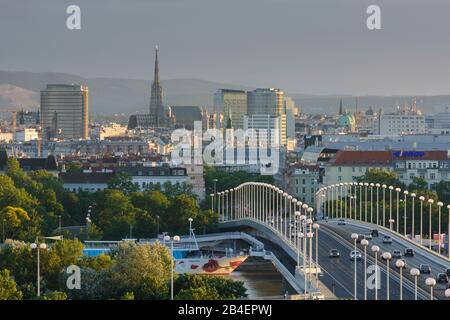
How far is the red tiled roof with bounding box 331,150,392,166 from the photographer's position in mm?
66938

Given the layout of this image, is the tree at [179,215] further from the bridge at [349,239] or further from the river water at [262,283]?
the river water at [262,283]

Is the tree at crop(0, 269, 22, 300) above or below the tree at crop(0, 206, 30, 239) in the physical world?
above

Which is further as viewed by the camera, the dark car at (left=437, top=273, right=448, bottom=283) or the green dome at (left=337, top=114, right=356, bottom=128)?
the green dome at (left=337, top=114, right=356, bottom=128)

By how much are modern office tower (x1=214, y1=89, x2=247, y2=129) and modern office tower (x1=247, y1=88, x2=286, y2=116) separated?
1081 millimetres

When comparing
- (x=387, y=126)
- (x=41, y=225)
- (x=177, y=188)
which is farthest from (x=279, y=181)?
(x=387, y=126)

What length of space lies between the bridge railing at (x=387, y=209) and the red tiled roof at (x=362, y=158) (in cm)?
662

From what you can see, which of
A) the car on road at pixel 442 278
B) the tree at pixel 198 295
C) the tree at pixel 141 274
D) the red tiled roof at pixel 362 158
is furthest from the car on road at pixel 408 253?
the red tiled roof at pixel 362 158

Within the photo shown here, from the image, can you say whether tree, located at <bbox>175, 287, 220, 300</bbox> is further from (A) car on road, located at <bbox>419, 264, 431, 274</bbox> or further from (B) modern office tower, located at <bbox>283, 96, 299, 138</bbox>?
(B) modern office tower, located at <bbox>283, 96, 299, 138</bbox>

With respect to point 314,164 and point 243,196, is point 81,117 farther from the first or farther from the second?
point 243,196

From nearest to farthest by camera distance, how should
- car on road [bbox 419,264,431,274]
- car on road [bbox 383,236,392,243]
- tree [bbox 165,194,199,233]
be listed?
car on road [bbox 419,264,431,274] < car on road [bbox 383,236,392,243] < tree [bbox 165,194,199,233]

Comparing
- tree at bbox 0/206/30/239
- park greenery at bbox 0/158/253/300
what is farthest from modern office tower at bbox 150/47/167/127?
tree at bbox 0/206/30/239

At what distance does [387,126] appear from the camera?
125 metres
